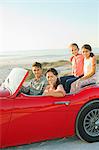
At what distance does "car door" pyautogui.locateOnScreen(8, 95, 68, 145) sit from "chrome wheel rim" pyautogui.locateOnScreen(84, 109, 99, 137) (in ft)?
1.09

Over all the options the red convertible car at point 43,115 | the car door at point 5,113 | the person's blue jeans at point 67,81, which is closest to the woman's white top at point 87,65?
the person's blue jeans at point 67,81

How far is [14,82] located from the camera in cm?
329

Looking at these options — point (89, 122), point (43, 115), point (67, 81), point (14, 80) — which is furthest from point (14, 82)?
point (89, 122)

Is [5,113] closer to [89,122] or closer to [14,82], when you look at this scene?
[14,82]

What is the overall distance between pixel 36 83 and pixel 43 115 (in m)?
0.50

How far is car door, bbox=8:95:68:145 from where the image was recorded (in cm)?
304

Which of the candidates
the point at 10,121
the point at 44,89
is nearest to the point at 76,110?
the point at 44,89

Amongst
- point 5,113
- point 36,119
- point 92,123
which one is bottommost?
point 92,123

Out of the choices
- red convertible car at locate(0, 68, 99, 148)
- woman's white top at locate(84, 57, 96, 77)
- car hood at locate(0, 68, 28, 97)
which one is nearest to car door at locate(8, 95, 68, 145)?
red convertible car at locate(0, 68, 99, 148)

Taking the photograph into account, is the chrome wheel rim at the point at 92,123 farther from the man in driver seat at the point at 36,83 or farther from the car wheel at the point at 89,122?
the man in driver seat at the point at 36,83

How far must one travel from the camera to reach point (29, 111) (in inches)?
120

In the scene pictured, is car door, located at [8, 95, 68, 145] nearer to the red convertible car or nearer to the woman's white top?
the red convertible car

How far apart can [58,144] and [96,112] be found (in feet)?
2.19

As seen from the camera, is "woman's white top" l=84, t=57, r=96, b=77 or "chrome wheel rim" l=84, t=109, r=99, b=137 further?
"woman's white top" l=84, t=57, r=96, b=77
